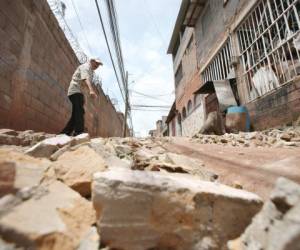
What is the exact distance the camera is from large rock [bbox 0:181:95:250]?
0.73 metres

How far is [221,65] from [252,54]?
6.39ft

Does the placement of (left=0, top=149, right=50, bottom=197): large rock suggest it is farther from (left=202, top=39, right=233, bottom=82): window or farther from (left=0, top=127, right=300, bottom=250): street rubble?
(left=202, top=39, right=233, bottom=82): window

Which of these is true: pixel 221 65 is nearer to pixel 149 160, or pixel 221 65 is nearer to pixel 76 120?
pixel 76 120

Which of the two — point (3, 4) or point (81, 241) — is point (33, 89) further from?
point (81, 241)

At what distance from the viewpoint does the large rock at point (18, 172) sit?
0.97m

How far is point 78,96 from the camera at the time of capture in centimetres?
372

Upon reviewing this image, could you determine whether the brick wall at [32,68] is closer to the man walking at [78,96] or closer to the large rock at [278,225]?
the man walking at [78,96]

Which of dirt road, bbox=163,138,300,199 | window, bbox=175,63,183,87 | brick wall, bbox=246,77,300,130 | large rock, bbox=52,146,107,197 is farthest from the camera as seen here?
window, bbox=175,63,183,87

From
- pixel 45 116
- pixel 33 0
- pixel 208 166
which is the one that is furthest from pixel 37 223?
pixel 33 0

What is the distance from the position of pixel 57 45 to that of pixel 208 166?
4.15 m

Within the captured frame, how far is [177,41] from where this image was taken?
13477 mm

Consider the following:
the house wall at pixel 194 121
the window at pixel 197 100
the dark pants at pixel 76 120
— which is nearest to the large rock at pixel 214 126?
the house wall at pixel 194 121

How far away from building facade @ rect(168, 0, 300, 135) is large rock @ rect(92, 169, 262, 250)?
12.1 ft

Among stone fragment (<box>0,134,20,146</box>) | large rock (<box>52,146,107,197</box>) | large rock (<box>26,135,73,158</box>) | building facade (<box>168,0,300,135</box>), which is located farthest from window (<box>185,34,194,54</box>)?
large rock (<box>52,146,107,197</box>)
